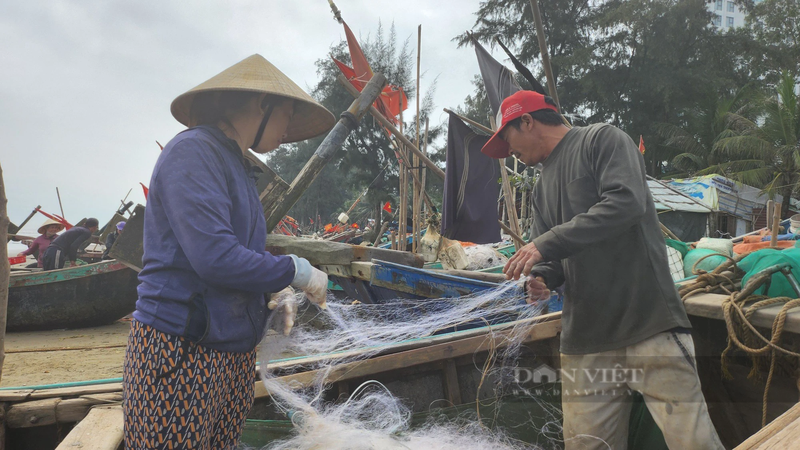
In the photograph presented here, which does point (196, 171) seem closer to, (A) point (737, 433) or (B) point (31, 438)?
(B) point (31, 438)

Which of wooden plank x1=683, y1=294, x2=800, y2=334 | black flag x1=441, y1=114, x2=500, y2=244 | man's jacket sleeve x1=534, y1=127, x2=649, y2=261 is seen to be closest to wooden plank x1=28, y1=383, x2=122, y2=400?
man's jacket sleeve x1=534, y1=127, x2=649, y2=261

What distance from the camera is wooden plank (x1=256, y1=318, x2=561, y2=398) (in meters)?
2.75

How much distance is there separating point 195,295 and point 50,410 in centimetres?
153

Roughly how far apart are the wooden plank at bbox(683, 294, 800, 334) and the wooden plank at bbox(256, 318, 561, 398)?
845 mm

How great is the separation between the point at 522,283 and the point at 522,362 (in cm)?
83

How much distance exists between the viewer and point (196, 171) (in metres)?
1.46

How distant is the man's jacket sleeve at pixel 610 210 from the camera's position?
1.80 metres

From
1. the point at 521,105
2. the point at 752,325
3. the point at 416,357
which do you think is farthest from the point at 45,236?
the point at 752,325

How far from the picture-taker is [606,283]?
2000mm

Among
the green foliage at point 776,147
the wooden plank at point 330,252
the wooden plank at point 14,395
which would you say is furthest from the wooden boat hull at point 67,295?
the green foliage at point 776,147

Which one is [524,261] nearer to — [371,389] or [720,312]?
[720,312]

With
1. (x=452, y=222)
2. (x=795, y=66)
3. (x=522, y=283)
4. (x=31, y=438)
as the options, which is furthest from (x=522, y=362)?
(x=795, y=66)

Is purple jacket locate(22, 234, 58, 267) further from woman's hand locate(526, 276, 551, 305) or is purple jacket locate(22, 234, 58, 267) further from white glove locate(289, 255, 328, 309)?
woman's hand locate(526, 276, 551, 305)

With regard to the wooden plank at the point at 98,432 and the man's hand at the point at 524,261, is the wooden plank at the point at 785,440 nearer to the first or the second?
the man's hand at the point at 524,261
